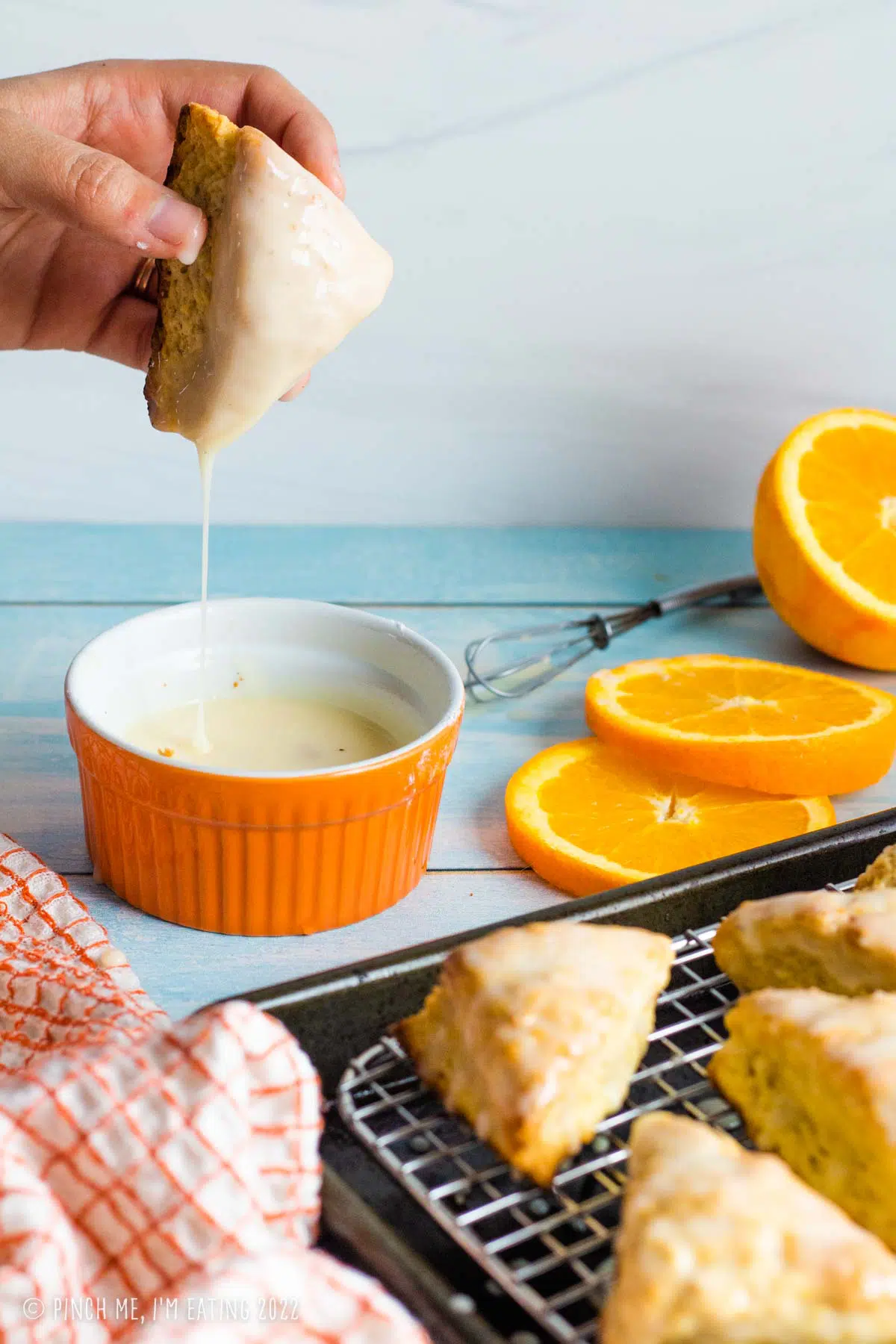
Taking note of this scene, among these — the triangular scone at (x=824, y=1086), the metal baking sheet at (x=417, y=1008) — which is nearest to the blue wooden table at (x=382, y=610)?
the metal baking sheet at (x=417, y=1008)

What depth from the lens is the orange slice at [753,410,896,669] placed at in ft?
5.65

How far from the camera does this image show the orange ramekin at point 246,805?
1118mm

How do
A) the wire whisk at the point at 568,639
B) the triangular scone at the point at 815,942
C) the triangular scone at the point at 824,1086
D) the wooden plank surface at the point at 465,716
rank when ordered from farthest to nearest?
the wire whisk at the point at 568,639 < the wooden plank surface at the point at 465,716 < the triangular scone at the point at 815,942 < the triangular scone at the point at 824,1086

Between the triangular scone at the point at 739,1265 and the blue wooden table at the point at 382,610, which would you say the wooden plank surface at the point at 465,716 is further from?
the triangular scone at the point at 739,1265

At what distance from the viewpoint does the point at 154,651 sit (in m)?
1.35

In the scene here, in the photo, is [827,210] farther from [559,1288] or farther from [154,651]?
[559,1288]

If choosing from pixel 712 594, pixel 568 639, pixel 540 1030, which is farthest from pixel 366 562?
pixel 540 1030

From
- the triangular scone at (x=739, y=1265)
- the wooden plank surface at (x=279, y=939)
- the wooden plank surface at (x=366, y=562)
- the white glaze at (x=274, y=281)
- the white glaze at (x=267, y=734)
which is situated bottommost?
the wooden plank surface at (x=279, y=939)

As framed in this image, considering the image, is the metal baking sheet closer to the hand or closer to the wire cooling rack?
the wire cooling rack

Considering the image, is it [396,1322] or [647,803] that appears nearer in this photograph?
[396,1322]

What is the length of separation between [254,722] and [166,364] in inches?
13.5

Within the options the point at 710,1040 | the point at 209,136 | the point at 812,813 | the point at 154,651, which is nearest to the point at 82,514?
the point at 154,651

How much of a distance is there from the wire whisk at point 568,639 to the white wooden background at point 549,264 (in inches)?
14.6

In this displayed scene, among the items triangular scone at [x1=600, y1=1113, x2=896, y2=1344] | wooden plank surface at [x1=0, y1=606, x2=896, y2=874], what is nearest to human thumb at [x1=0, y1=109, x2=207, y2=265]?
wooden plank surface at [x1=0, y1=606, x2=896, y2=874]
